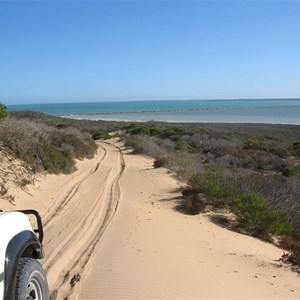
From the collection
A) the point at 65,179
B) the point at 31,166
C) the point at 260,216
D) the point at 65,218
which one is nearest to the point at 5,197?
the point at 65,218

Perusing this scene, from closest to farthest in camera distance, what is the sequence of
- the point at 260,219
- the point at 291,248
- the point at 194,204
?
1. the point at 291,248
2. the point at 260,219
3. the point at 194,204

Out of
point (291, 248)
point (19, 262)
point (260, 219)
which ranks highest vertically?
point (19, 262)

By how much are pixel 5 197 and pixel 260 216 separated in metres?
6.48

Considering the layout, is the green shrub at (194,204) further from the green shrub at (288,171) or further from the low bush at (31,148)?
the green shrub at (288,171)

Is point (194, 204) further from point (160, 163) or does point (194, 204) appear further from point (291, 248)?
point (160, 163)

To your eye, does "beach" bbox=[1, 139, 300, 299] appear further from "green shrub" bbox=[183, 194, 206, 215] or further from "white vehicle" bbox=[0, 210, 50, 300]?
"white vehicle" bbox=[0, 210, 50, 300]

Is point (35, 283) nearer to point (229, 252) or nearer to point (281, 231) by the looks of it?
point (229, 252)

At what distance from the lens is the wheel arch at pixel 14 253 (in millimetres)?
3152

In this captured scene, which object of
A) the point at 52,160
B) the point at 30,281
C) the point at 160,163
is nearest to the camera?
the point at 30,281

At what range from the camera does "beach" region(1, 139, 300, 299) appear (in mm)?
5680

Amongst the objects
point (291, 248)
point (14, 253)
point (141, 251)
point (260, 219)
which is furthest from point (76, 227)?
point (14, 253)

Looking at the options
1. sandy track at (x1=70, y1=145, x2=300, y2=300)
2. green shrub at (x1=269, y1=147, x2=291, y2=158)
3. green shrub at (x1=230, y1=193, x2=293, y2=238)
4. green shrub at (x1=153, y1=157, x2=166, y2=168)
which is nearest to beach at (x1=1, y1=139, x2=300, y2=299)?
sandy track at (x1=70, y1=145, x2=300, y2=300)

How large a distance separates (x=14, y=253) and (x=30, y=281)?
20.3 inches

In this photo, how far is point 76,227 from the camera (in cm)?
865
